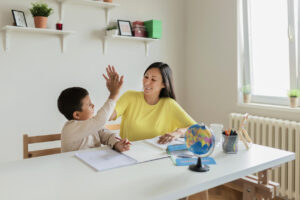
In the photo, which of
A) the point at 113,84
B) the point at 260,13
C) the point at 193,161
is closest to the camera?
the point at 193,161

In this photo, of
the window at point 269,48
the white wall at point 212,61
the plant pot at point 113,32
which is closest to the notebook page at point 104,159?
the plant pot at point 113,32

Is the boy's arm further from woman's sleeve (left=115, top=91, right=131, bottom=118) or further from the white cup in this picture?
the white cup

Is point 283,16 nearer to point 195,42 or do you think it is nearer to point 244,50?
point 244,50

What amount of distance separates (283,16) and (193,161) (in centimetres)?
213

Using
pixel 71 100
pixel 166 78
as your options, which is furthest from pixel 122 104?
pixel 71 100

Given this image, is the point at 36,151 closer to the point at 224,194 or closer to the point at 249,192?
the point at 249,192

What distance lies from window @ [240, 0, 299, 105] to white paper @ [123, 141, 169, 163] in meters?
1.79

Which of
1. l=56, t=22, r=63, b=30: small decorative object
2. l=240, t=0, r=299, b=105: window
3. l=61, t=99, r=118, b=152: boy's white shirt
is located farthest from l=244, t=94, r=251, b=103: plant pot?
l=56, t=22, r=63, b=30: small decorative object

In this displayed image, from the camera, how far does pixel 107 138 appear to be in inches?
64.6

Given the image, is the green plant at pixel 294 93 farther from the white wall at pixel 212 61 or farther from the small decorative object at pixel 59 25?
the small decorative object at pixel 59 25

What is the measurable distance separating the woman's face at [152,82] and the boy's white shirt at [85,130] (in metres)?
0.51

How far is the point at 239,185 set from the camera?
5.60ft

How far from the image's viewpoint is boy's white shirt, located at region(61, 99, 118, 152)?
149cm

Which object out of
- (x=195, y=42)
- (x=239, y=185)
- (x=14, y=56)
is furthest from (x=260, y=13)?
(x=14, y=56)
